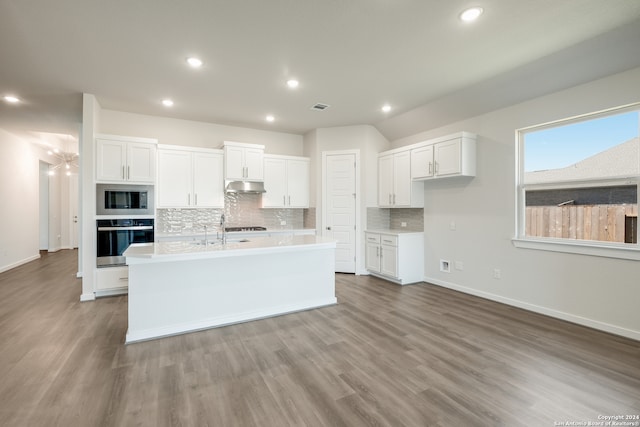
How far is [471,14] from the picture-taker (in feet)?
8.16

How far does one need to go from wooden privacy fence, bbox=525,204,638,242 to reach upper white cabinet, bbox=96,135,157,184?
5590 millimetres

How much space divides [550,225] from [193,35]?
4.64 m

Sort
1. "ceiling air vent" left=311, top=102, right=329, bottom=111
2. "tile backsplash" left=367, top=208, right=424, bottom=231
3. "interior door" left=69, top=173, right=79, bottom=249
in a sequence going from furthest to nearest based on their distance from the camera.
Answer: "interior door" left=69, top=173, right=79, bottom=249, "tile backsplash" left=367, top=208, right=424, bottom=231, "ceiling air vent" left=311, top=102, right=329, bottom=111

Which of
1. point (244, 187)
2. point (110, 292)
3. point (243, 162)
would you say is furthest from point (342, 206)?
point (110, 292)

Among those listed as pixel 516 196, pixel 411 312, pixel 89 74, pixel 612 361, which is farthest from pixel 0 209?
pixel 612 361

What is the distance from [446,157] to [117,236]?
5156mm

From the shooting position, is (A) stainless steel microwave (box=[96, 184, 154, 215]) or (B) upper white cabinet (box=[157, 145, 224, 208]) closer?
(A) stainless steel microwave (box=[96, 184, 154, 215])

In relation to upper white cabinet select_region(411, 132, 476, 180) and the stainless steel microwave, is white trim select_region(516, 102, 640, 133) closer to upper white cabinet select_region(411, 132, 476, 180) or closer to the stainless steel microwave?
upper white cabinet select_region(411, 132, 476, 180)

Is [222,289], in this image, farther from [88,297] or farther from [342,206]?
[342,206]

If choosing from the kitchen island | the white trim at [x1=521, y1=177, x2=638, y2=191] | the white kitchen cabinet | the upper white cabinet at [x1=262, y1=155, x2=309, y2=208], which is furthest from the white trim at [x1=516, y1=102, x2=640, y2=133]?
the upper white cabinet at [x1=262, y1=155, x2=309, y2=208]

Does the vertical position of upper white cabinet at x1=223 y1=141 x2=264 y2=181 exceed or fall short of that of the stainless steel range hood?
it exceeds it

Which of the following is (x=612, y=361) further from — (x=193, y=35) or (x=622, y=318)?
(x=193, y=35)

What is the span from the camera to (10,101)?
4.50 metres

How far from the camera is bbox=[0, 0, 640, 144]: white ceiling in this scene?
96.5 inches
